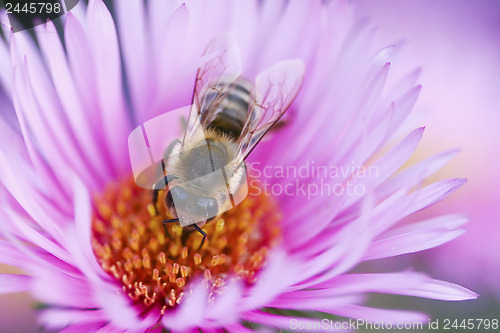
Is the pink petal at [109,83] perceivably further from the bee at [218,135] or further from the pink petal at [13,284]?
the pink petal at [13,284]

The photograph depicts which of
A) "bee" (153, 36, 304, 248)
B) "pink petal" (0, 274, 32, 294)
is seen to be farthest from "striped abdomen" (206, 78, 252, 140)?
"pink petal" (0, 274, 32, 294)

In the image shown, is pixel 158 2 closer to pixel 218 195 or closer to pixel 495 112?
pixel 218 195

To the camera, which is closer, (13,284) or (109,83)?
(13,284)

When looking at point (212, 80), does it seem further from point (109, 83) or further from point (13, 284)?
point (13, 284)

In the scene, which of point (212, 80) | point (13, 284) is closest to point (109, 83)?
point (212, 80)

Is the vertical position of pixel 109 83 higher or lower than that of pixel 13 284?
higher

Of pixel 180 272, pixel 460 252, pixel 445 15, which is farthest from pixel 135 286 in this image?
pixel 445 15

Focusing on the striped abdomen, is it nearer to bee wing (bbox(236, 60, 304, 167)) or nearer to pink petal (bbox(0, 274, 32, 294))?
bee wing (bbox(236, 60, 304, 167))

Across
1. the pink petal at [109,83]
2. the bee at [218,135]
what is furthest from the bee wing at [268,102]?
the pink petal at [109,83]
